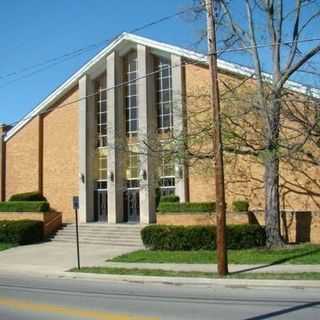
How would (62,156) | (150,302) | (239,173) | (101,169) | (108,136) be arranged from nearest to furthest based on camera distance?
1. (150,302)
2. (239,173)
3. (108,136)
4. (101,169)
5. (62,156)

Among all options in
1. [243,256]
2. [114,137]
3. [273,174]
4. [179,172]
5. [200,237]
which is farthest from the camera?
[114,137]

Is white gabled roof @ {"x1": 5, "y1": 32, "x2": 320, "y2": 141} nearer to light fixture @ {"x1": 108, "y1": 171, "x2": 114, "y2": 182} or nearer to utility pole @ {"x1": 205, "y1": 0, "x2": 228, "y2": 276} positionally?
light fixture @ {"x1": 108, "y1": 171, "x2": 114, "y2": 182}

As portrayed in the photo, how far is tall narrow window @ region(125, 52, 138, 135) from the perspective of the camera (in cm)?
3612

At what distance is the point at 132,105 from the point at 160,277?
20189mm

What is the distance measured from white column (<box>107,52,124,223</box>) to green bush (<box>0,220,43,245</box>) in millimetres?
4694

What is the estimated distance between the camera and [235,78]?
28.9 meters

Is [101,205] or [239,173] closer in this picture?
[239,173]

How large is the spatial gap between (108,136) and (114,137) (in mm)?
1640

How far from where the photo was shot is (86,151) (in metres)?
36.7

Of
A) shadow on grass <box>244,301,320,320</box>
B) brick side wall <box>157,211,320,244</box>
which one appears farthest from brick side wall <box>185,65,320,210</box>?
shadow on grass <box>244,301,320,320</box>

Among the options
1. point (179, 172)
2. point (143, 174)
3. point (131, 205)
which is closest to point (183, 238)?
point (179, 172)

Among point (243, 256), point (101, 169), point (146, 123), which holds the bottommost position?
point (243, 256)

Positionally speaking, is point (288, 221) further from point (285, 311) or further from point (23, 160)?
point (23, 160)

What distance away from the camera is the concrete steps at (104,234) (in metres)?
29.5
